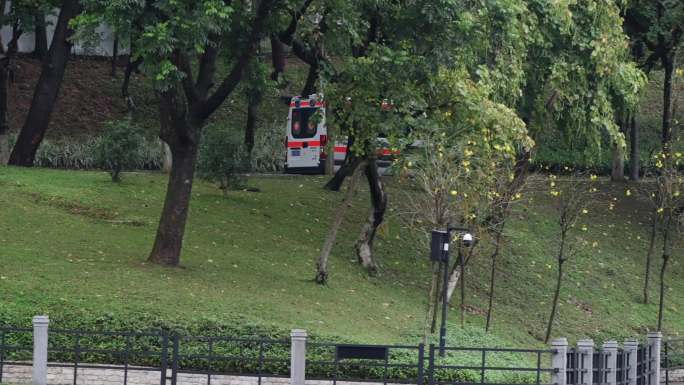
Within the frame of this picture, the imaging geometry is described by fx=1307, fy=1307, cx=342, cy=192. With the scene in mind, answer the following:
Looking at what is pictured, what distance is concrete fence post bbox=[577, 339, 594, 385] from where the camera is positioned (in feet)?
69.7

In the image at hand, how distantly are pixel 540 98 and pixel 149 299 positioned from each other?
12.8m

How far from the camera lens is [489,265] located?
34.9m

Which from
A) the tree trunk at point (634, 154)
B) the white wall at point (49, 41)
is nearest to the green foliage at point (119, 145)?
the white wall at point (49, 41)

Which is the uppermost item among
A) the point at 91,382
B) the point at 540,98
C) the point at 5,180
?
the point at 540,98

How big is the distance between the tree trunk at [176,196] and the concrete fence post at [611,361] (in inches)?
362

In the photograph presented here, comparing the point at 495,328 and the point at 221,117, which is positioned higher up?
the point at 221,117

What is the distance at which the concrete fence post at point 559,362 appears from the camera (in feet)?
68.4

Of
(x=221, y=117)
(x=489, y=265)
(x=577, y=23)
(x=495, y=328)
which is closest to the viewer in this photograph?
(x=495, y=328)

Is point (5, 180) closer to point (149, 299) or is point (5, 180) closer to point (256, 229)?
point (256, 229)

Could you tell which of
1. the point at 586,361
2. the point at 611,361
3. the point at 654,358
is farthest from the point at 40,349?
the point at 654,358

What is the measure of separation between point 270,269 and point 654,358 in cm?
880

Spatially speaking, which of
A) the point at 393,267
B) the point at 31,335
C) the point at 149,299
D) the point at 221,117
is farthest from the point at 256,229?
the point at 221,117

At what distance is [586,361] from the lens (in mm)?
21391

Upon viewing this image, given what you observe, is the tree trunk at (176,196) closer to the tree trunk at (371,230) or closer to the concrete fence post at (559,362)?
the tree trunk at (371,230)
